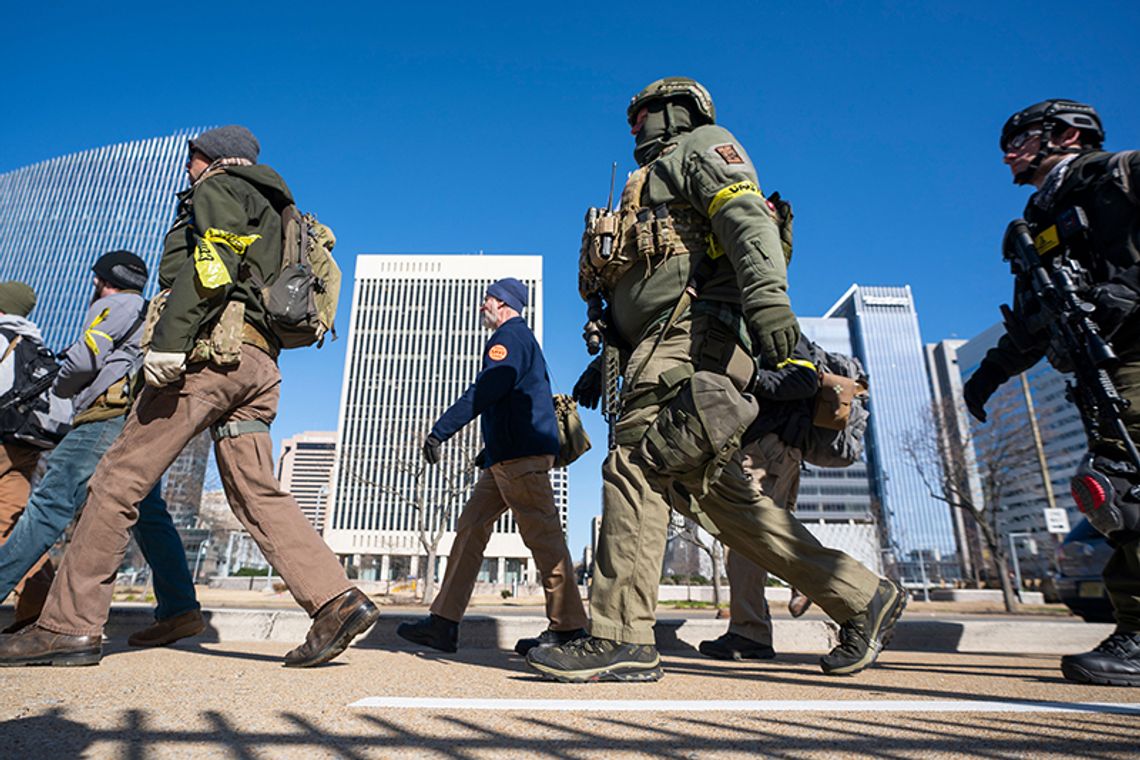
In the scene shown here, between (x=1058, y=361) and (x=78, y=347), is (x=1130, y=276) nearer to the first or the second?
(x=1058, y=361)

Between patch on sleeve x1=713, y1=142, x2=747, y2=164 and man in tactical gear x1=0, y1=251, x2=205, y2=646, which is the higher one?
patch on sleeve x1=713, y1=142, x2=747, y2=164

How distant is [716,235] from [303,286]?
5.88 feet

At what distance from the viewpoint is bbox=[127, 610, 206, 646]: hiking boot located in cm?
329

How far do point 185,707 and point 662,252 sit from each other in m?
2.10

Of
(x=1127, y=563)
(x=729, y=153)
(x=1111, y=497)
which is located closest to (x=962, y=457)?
(x=1127, y=563)

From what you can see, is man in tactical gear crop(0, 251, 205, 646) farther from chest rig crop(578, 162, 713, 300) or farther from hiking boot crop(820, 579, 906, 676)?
hiking boot crop(820, 579, 906, 676)

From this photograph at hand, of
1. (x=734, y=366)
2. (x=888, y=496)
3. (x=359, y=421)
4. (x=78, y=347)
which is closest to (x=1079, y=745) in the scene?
(x=734, y=366)

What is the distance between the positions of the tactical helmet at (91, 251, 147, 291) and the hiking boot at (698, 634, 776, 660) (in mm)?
3947

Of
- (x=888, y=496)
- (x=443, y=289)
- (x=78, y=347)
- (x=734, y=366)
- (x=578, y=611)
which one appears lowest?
(x=578, y=611)

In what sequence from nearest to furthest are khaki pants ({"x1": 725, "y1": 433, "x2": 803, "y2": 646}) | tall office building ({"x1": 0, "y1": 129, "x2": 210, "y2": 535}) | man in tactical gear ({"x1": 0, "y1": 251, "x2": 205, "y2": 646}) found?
man in tactical gear ({"x1": 0, "y1": 251, "x2": 205, "y2": 646})
khaki pants ({"x1": 725, "y1": 433, "x2": 803, "y2": 646})
tall office building ({"x1": 0, "y1": 129, "x2": 210, "y2": 535})

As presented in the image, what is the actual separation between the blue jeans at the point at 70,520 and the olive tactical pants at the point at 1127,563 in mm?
4001

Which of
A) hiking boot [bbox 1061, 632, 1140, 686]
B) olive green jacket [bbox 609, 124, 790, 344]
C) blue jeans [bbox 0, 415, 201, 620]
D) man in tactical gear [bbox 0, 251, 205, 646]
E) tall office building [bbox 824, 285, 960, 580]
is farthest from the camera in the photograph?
tall office building [bbox 824, 285, 960, 580]

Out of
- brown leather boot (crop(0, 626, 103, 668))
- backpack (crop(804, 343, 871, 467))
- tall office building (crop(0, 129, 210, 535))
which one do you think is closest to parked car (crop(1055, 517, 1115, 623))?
backpack (crop(804, 343, 871, 467))

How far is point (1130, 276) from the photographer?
261 centimetres
